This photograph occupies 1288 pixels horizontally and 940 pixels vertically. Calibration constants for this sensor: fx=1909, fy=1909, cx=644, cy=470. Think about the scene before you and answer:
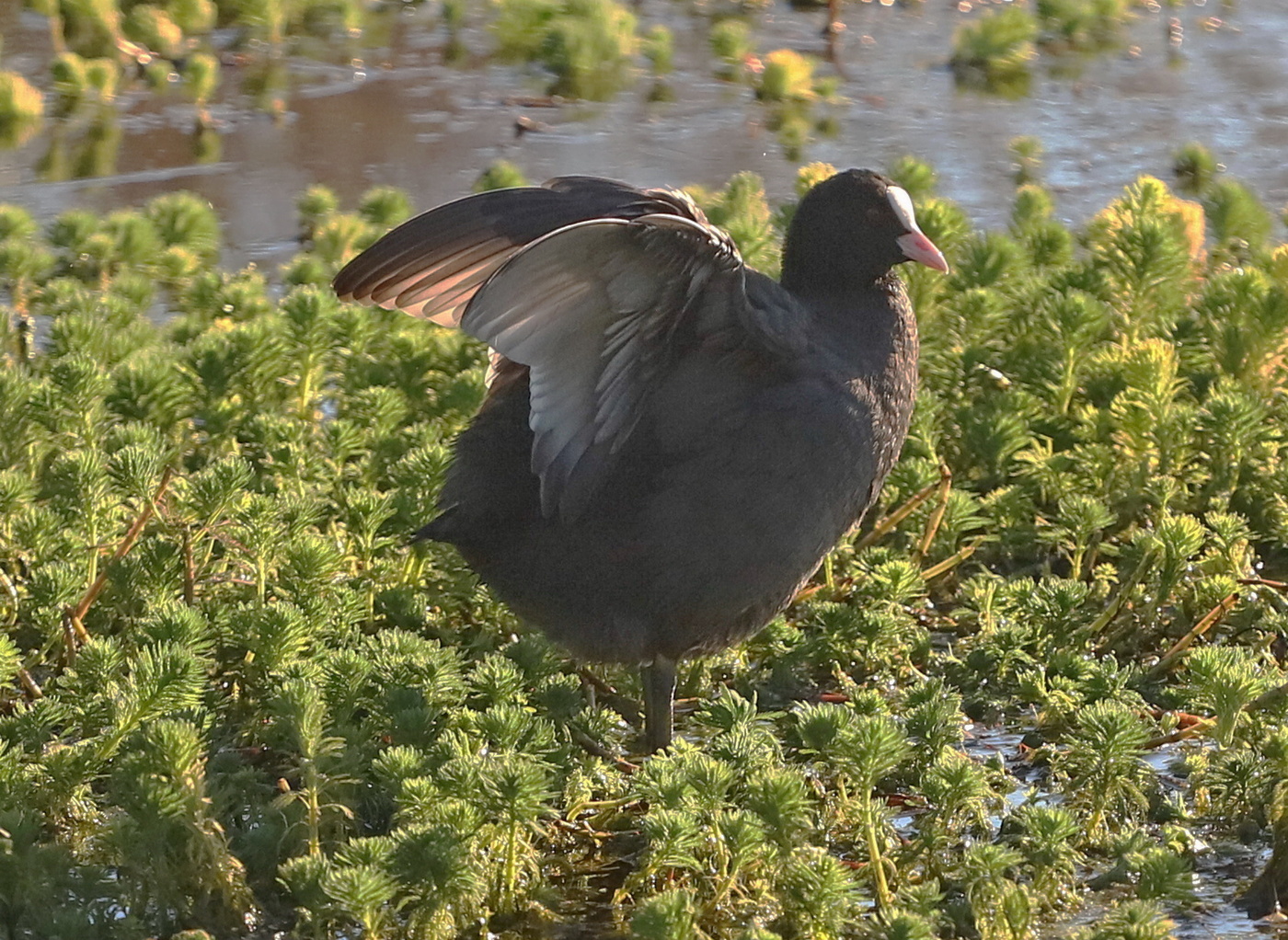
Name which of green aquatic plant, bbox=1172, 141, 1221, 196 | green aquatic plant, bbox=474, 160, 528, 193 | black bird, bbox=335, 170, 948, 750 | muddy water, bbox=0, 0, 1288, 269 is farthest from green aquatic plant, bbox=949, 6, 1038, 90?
black bird, bbox=335, 170, 948, 750

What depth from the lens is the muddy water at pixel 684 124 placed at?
6.85 metres

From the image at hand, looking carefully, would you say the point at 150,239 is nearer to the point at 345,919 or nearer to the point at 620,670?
the point at 620,670

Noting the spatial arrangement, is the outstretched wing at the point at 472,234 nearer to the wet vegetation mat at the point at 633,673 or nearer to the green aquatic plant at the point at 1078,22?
the wet vegetation mat at the point at 633,673

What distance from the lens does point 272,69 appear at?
8.06 meters

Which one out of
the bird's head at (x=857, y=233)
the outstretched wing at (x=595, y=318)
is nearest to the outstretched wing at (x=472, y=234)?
the outstretched wing at (x=595, y=318)

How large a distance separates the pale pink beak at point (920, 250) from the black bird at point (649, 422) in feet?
0.41

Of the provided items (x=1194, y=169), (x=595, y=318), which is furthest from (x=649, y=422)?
(x=1194, y=169)

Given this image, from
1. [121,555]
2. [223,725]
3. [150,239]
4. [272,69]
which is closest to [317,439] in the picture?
[121,555]

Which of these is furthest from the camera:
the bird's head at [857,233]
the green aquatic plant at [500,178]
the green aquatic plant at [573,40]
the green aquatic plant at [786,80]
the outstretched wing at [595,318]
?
the green aquatic plant at [573,40]

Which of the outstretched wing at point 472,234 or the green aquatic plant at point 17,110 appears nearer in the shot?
the outstretched wing at point 472,234

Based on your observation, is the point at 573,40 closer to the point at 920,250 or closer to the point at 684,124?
the point at 684,124

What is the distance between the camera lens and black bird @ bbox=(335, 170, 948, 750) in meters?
3.29

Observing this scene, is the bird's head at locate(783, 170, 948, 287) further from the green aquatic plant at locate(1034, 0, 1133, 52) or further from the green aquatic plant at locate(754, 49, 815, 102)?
the green aquatic plant at locate(1034, 0, 1133, 52)

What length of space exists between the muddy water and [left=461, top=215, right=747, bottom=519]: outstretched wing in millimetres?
3047
